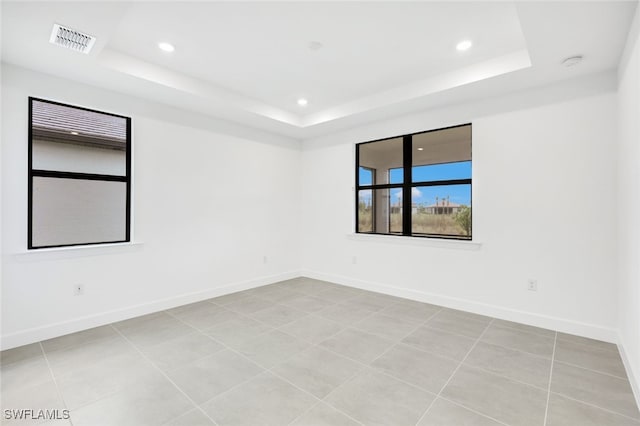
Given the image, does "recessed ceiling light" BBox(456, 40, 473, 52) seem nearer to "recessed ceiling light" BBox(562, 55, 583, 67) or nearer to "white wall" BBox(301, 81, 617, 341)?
"recessed ceiling light" BBox(562, 55, 583, 67)

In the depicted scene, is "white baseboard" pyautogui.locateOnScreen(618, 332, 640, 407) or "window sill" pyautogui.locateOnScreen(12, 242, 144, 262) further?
"window sill" pyautogui.locateOnScreen(12, 242, 144, 262)

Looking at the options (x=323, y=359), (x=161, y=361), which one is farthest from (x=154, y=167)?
(x=323, y=359)

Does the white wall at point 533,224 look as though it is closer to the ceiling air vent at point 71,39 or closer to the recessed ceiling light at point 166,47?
the recessed ceiling light at point 166,47

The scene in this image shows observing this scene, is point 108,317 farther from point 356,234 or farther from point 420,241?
point 420,241

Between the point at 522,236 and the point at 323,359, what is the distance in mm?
2513

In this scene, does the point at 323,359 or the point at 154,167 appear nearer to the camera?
the point at 323,359

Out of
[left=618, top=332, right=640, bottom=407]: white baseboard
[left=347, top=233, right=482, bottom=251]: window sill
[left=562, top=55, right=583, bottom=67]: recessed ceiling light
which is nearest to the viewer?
[left=618, top=332, right=640, bottom=407]: white baseboard

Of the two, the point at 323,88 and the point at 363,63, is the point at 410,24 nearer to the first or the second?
the point at 363,63

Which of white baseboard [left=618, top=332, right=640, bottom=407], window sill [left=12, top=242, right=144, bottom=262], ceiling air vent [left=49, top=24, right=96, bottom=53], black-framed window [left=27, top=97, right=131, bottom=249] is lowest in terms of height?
white baseboard [left=618, top=332, right=640, bottom=407]

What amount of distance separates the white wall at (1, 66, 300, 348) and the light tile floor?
12.5 inches

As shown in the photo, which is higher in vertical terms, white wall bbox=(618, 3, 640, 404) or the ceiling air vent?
the ceiling air vent

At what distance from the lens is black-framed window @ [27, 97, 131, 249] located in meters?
2.93

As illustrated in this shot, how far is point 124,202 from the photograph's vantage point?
349 cm

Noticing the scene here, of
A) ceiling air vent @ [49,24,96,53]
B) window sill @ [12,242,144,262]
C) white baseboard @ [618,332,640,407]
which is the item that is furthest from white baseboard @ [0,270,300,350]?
white baseboard @ [618,332,640,407]
